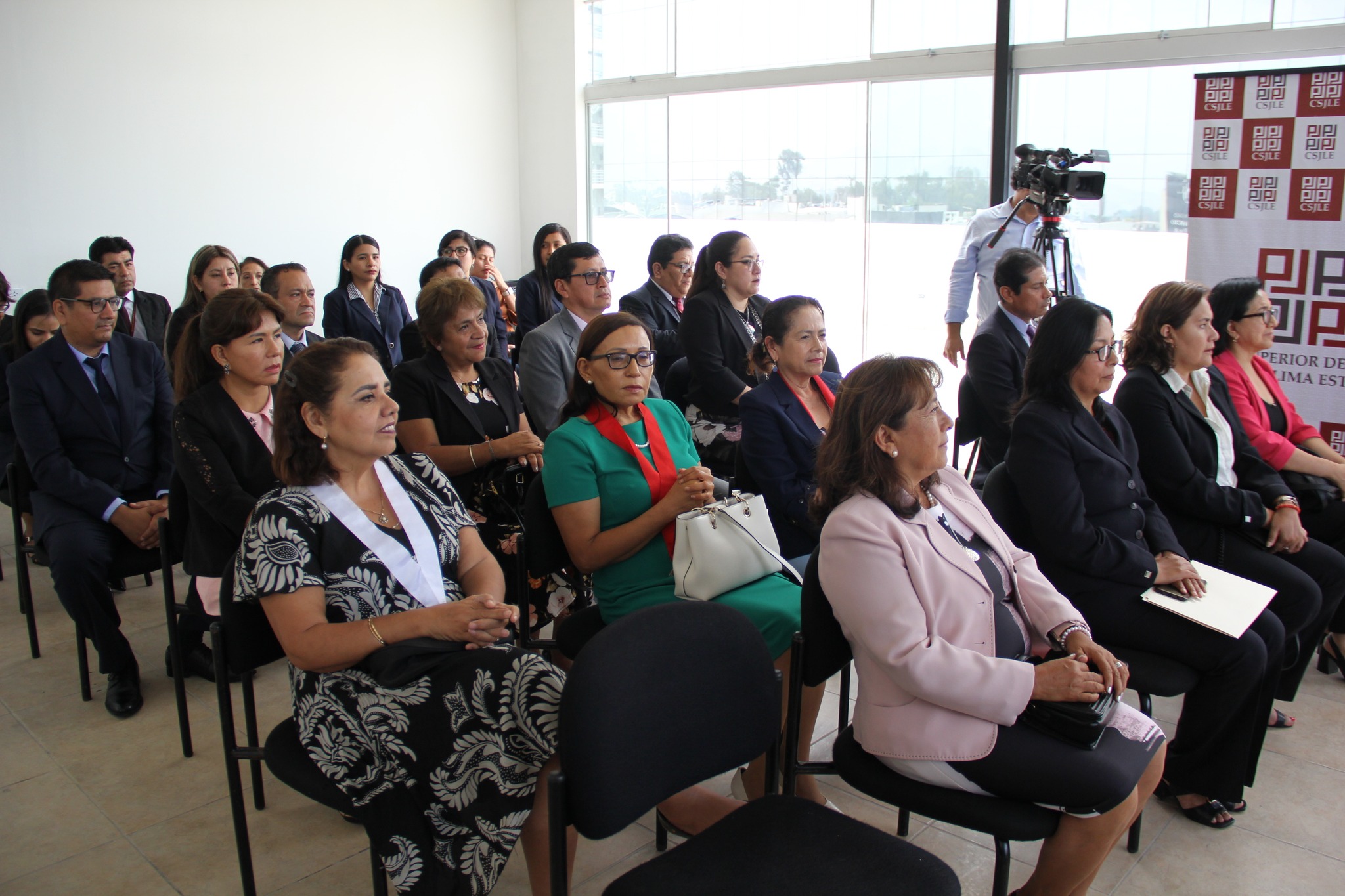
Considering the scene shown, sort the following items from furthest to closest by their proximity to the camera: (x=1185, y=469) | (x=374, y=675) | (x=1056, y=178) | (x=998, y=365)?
1. (x=1056, y=178)
2. (x=998, y=365)
3. (x=1185, y=469)
4. (x=374, y=675)

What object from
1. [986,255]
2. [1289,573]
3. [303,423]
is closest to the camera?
[303,423]

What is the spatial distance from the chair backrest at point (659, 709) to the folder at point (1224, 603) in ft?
3.98

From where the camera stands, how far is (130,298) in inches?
212

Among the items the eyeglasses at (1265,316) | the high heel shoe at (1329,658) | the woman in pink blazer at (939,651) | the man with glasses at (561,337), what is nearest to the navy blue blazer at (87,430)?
the man with glasses at (561,337)

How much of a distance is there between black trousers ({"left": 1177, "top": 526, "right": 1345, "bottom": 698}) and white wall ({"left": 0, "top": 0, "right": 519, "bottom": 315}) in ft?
21.6

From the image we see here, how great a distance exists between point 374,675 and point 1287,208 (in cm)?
443

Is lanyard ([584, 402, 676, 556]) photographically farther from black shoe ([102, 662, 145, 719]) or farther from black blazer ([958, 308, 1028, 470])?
black shoe ([102, 662, 145, 719])

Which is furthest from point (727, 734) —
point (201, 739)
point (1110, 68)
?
point (1110, 68)

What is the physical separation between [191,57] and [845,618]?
6.83 metres

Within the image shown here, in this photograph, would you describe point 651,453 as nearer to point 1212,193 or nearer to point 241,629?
point 241,629

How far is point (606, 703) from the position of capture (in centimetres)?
151

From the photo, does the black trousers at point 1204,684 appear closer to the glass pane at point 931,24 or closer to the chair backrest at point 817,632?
the chair backrest at point 817,632

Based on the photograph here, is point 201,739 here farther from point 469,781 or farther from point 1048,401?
point 1048,401

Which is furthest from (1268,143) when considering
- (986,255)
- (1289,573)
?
(1289,573)
